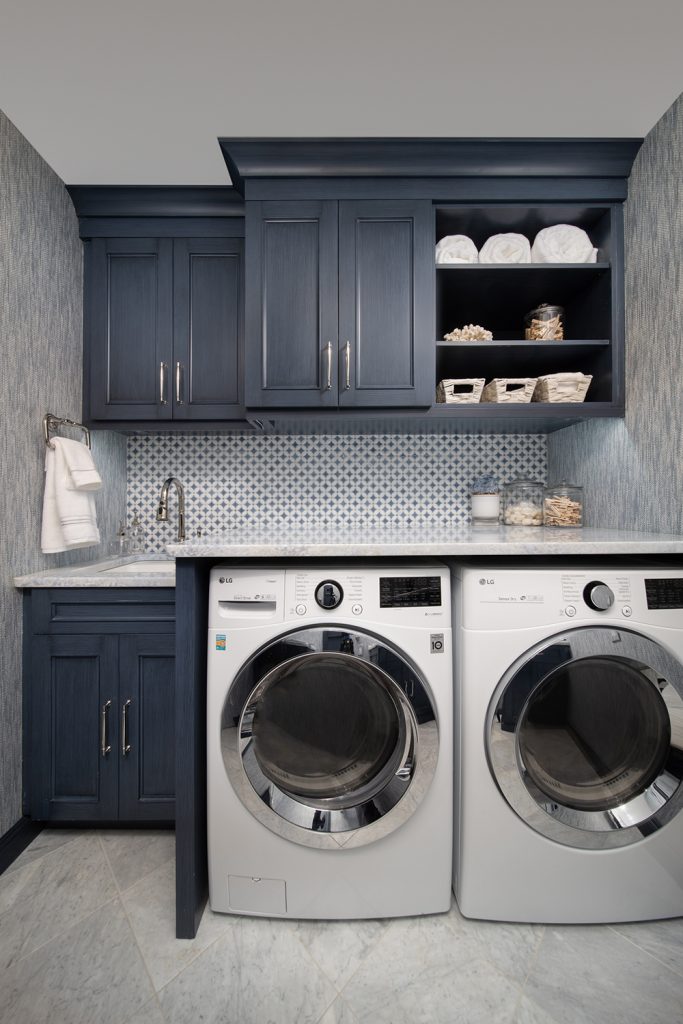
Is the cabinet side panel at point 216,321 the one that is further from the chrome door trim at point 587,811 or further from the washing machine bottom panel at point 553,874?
the washing machine bottom panel at point 553,874

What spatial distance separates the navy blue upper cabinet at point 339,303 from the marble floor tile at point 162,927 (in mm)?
Answer: 1663

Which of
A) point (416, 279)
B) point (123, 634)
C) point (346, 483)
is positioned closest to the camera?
point (123, 634)

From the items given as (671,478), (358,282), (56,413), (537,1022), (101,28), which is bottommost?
(537,1022)

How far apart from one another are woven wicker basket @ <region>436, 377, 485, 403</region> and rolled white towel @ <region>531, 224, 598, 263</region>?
0.54 metres

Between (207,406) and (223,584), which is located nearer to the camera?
(223,584)

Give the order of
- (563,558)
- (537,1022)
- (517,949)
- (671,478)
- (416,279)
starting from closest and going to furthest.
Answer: (537,1022) < (517,949) < (563,558) < (671,478) < (416,279)

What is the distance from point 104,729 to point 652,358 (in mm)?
2342

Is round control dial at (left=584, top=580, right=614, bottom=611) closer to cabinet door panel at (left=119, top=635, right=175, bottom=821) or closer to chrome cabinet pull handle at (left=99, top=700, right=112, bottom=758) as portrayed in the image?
cabinet door panel at (left=119, top=635, right=175, bottom=821)

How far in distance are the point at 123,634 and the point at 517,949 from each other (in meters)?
1.51

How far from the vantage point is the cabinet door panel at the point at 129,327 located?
2113 mm

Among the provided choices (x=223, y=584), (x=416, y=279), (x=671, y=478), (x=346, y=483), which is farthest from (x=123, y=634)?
(x=671, y=478)

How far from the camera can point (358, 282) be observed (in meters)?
1.90

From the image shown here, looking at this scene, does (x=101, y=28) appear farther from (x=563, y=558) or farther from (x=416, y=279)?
(x=563, y=558)

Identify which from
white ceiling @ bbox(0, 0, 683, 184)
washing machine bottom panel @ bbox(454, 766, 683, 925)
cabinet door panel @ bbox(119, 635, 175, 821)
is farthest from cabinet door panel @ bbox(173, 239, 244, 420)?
washing machine bottom panel @ bbox(454, 766, 683, 925)
